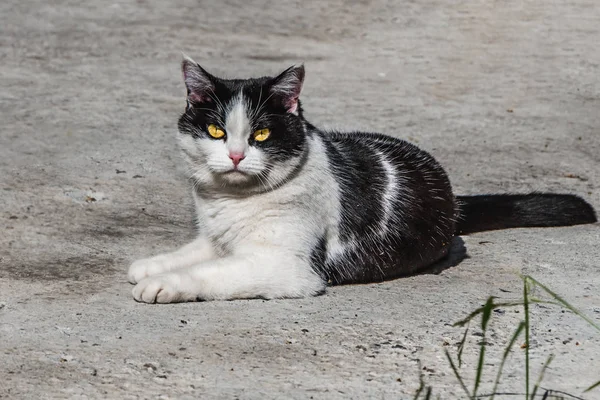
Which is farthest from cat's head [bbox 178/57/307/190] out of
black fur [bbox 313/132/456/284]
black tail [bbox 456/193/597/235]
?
black tail [bbox 456/193/597/235]

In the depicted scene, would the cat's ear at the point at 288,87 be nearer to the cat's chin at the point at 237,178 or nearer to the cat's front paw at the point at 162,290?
the cat's chin at the point at 237,178

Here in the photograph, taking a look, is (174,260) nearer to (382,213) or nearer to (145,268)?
(145,268)

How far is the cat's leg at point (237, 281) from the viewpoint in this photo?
3805mm

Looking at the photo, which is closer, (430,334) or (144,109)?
(430,334)

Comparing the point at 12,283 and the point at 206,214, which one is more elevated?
the point at 206,214

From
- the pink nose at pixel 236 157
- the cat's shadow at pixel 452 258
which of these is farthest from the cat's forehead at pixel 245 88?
the cat's shadow at pixel 452 258

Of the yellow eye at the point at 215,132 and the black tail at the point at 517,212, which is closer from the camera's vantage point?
the yellow eye at the point at 215,132

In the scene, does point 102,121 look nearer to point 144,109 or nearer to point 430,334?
point 144,109

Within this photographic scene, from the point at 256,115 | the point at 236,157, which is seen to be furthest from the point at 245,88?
the point at 236,157

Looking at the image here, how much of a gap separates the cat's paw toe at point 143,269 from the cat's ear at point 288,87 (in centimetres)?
86

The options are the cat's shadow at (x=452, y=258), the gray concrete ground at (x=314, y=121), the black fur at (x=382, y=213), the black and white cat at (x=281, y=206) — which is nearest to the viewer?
the gray concrete ground at (x=314, y=121)

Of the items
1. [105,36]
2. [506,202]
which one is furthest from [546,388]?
[105,36]

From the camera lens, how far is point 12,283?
4.05m

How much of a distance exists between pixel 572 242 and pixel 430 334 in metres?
1.56
